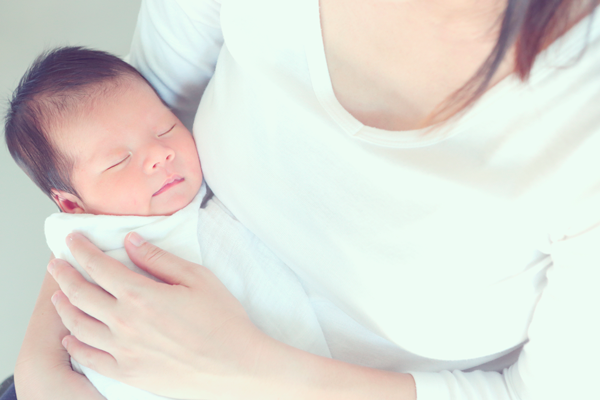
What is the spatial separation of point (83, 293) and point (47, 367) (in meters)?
0.19

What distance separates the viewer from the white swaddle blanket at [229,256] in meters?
0.78

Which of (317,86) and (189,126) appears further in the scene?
(189,126)

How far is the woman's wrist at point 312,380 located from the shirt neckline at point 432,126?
37 cm

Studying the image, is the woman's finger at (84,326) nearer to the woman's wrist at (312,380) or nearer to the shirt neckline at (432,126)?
the woman's wrist at (312,380)

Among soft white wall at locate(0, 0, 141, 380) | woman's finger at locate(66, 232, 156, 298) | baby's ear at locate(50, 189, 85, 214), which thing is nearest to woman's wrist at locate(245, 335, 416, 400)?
woman's finger at locate(66, 232, 156, 298)

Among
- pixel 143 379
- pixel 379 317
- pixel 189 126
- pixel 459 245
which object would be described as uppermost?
pixel 189 126

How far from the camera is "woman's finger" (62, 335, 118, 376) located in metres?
0.68

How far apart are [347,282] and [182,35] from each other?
54 cm

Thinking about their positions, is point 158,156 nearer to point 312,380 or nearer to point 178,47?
point 178,47

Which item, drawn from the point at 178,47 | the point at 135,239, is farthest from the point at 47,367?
the point at 178,47

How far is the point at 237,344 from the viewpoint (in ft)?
2.13

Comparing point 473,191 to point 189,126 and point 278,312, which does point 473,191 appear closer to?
point 278,312

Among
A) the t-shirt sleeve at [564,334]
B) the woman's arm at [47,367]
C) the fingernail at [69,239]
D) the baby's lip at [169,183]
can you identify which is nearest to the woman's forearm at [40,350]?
the woman's arm at [47,367]

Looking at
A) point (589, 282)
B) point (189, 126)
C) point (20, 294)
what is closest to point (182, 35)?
point (189, 126)
